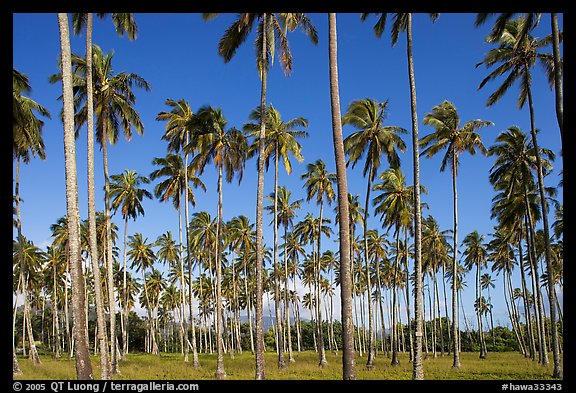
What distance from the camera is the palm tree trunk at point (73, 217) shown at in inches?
522

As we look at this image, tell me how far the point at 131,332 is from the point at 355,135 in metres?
75.1

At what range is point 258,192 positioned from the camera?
21734 millimetres

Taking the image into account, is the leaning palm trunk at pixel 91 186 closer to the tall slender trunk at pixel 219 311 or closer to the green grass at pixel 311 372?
the green grass at pixel 311 372

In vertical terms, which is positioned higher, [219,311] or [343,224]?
[343,224]

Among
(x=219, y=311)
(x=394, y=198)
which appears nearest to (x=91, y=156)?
(x=219, y=311)

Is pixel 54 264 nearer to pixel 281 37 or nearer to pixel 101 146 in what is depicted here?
pixel 101 146

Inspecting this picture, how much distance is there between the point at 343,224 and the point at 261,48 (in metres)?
12.6

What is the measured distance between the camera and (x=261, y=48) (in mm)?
22438

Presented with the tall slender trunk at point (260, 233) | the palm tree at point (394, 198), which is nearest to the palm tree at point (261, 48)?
the tall slender trunk at point (260, 233)

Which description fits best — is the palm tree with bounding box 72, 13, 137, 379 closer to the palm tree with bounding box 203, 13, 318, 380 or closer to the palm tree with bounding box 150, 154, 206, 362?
the palm tree with bounding box 203, 13, 318, 380

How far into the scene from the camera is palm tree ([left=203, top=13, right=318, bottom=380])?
2049cm

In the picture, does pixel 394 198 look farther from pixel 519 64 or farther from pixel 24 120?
pixel 24 120

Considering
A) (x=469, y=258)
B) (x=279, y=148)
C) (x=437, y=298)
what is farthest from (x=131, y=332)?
(x=279, y=148)
